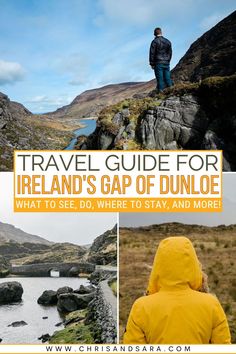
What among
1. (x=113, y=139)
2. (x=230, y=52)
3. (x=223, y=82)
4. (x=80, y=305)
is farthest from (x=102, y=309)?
(x=230, y=52)

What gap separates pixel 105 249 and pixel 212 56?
41.2ft

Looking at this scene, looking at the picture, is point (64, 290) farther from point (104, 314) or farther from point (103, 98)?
point (103, 98)

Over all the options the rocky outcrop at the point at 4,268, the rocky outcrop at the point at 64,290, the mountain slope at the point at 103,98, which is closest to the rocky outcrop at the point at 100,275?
the rocky outcrop at the point at 64,290

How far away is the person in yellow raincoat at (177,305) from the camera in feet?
11.6

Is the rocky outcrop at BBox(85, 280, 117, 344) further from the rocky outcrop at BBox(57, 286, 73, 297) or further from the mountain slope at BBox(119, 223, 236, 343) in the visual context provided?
the rocky outcrop at BBox(57, 286, 73, 297)

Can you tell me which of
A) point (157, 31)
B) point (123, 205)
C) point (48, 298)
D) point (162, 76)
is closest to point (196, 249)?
point (123, 205)

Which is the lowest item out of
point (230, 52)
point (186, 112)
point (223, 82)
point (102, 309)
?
point (102, 309)

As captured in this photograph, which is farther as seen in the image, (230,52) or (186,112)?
(230,52)

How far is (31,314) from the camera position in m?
6.49

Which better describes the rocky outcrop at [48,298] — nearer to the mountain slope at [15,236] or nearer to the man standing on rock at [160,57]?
the mountain slope at [15,236]

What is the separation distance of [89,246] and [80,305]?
79cm

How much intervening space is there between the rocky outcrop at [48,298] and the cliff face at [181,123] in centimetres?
394

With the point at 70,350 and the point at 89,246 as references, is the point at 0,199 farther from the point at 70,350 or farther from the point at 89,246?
the point at 70,350

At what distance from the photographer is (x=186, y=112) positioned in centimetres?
1004
